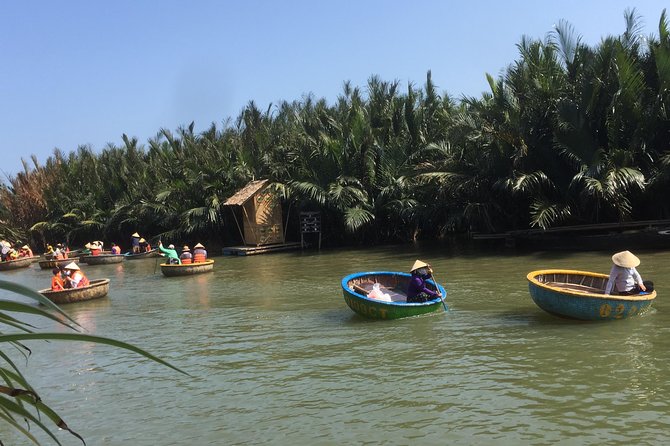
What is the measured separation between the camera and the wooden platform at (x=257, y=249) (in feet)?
83.1

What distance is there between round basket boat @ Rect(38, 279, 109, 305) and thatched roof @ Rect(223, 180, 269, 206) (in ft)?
33.2

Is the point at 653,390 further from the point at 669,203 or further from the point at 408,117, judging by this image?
the point at 408,117

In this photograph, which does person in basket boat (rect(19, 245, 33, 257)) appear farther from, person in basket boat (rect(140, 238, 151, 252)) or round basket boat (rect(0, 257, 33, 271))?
person in basket boat (rect(140, 238, 151, 252))

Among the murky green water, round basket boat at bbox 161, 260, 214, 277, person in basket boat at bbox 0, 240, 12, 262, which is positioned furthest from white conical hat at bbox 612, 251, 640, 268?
person in basket boat at bbox 0, 240, 12, 262

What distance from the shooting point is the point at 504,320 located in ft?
32.0

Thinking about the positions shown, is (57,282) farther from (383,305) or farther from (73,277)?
(383,305)

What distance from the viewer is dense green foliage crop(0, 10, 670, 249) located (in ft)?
57.6

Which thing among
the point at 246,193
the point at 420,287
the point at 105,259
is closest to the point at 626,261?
the point at 420,287

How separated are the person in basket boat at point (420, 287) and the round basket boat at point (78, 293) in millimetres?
8482

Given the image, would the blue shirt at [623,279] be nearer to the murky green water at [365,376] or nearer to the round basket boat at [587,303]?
the round basket boat at [587,303]

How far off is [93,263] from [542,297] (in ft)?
74.4

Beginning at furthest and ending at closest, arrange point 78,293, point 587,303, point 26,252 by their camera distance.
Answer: point 26,252 < point 78,293 < point 587,303

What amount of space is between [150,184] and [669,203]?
83.9 feet

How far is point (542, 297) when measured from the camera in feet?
30.3
